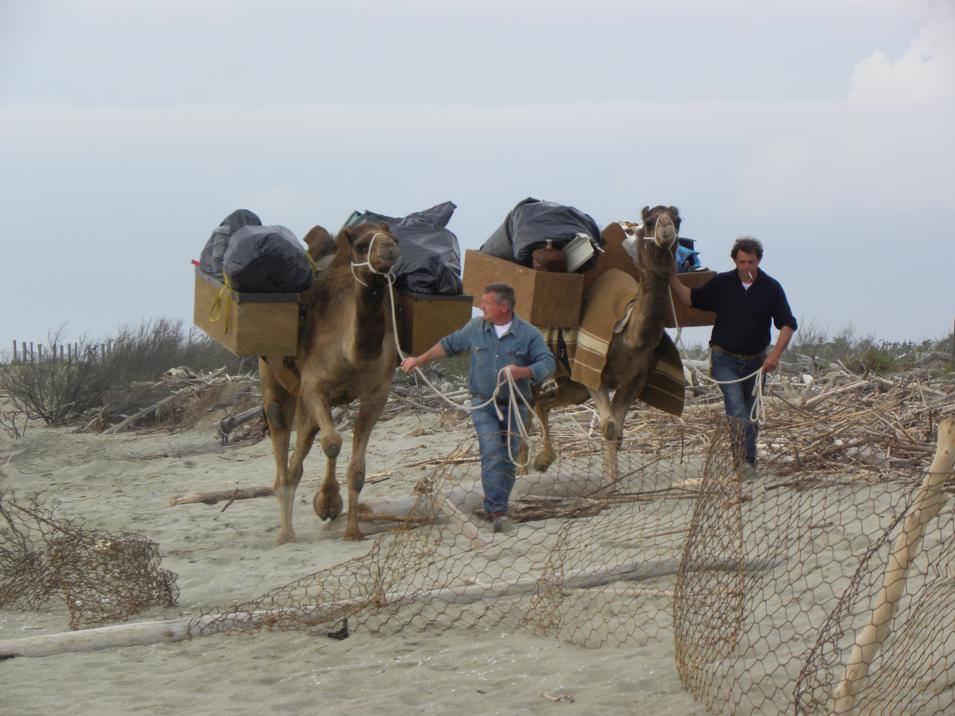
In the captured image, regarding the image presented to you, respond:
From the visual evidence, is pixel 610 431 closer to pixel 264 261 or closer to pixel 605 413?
pixel 605 413

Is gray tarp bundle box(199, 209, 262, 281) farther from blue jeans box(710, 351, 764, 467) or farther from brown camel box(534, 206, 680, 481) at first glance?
blue jeans box(710, 351, 764, 467)

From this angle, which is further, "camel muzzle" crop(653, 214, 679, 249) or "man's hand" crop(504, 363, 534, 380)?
"camel muzzle" crop(653, 214, 679, 249)

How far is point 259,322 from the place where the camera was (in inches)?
385

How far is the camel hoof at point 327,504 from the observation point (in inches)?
421

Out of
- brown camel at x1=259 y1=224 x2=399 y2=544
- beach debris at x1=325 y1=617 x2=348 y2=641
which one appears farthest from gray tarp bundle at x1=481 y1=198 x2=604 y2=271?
beach debris at x1=325 y1=617 x2=348 y2=641

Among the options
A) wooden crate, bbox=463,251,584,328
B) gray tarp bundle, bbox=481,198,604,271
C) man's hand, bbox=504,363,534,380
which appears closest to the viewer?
man's hand, bbox=504,363,534,380

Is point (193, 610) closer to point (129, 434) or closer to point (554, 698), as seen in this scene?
point (554, 698)

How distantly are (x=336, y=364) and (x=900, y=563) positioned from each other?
Result: 19.3 feet

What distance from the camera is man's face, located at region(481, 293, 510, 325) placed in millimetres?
9625

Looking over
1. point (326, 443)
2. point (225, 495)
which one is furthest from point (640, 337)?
point (225, 495)

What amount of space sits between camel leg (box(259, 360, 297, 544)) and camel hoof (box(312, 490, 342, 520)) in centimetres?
23

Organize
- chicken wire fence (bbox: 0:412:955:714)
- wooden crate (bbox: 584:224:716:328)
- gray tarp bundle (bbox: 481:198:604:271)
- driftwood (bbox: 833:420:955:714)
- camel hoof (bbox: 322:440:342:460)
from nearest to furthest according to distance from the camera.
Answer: driftwood (bbox: 833:420:955:714) → chicken wire fence (bbox: 0:412:955:714) → camel hoof (bbox: 322:440:342:460) → gray tarp bundle (bbox: 481:198:604:271) → wooden crate (bbox: 584:224:716:328)

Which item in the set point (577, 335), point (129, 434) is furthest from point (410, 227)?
point (129, 434)

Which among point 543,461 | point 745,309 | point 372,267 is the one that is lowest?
point 543,461
